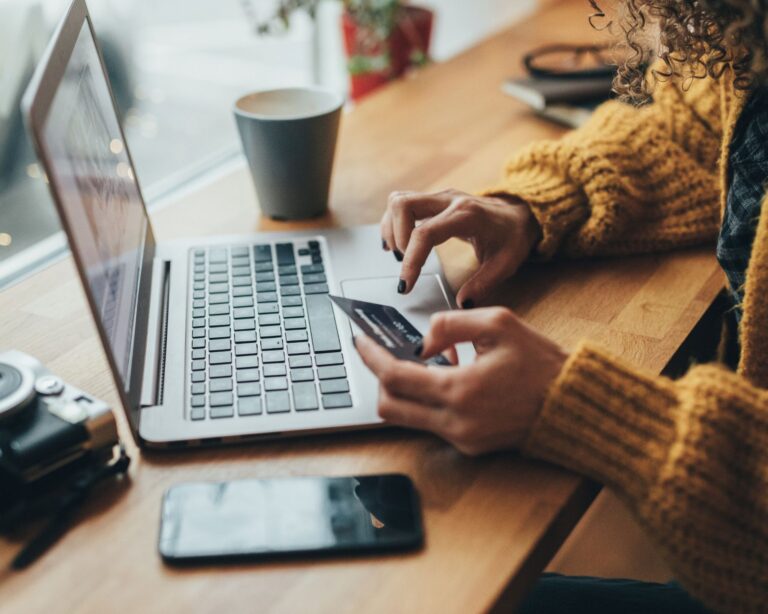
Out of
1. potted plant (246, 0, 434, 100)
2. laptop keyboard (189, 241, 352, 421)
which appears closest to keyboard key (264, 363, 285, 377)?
laptop keyboard (189, 241, 352, 421)

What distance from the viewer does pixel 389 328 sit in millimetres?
666

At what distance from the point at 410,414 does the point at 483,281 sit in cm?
25

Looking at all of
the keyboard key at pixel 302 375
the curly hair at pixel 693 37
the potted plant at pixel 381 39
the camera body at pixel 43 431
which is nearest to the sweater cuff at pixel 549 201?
the curly hair at pixel 693 37

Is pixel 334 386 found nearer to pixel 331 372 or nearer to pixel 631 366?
pixel 331 372

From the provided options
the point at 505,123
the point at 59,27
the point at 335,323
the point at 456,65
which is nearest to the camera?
the point at 59,27

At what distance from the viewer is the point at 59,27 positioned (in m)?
0.61

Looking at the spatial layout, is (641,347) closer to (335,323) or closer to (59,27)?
(335,323)

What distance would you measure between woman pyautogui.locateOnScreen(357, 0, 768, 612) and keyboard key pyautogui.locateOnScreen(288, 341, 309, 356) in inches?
3.5

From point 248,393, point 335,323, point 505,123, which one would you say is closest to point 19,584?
point 248,393

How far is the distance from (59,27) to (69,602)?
42 centimetres

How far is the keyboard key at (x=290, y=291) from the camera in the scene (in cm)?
77

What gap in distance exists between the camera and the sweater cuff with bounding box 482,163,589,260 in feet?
2.78

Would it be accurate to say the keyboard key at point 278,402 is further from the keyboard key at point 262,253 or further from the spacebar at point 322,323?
the keyboard key at point 262,253

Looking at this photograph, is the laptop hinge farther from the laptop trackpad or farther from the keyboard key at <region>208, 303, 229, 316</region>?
the laptop trackpad
